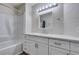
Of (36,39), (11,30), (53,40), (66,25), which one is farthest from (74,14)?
(11,30)

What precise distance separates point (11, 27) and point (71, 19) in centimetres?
210

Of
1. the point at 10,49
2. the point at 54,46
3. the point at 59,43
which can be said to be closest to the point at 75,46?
the point at 59,43

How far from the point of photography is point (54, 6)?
175cm

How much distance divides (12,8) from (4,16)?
484mm

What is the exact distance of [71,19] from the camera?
1340 mm

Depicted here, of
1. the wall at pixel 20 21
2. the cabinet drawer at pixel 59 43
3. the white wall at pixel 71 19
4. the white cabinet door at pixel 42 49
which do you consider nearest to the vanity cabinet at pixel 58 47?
the cabinet drawer at pixel 59 43

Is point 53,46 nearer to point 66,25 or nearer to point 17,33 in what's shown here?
point 66,25

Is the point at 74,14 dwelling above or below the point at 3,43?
above

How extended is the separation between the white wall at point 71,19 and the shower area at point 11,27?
1646 millimetres

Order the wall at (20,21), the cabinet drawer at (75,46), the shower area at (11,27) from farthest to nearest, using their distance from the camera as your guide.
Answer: the wall at (20,21)
the shower area at (11,27)
the cabinet drawer at (75,46)

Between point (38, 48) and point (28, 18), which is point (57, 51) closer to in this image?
point (38, 48)

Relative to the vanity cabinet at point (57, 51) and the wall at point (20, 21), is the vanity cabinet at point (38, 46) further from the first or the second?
the wall at point (20, 21)

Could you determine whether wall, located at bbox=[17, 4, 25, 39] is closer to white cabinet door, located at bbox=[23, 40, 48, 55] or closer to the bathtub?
the bathtub

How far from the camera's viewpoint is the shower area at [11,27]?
6.80 ft
